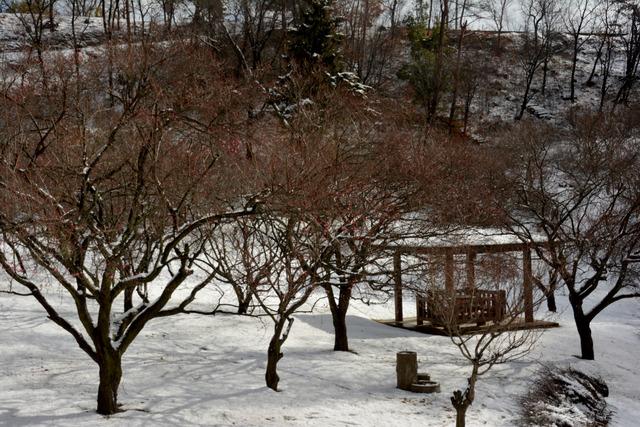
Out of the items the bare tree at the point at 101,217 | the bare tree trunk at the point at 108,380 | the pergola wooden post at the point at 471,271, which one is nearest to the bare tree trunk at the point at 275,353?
the bare tree at the point at 101,217

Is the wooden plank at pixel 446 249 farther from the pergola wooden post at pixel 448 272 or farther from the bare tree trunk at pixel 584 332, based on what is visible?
the bare tree trunk at pixel 584 332

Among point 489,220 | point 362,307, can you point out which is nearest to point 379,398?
point 489,220

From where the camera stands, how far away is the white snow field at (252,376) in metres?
8.31

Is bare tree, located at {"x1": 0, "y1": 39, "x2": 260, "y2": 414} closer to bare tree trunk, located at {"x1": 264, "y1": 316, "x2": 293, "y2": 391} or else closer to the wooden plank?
bare tree trunk, located at {"x1": 264, "y1": 316, "x2": 293, "y2": 391}

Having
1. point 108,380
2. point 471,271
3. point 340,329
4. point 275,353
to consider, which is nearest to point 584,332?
point 471,271

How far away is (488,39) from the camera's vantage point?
48062 mm

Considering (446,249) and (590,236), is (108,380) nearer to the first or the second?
(446,249)

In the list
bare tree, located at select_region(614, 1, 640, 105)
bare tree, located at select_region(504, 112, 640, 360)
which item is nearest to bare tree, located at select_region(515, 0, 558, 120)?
bare tree, located at select_region(614, 1, 640, 105)

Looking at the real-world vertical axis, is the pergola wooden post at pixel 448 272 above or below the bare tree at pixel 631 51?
below

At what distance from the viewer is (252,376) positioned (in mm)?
10531

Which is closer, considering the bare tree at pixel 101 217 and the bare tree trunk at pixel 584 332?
the bare tree at pixel 101 217

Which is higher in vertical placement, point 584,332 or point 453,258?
point 453,258

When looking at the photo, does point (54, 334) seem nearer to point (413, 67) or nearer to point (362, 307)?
point (362, 307)

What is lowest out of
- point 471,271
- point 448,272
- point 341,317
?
point 341,317
